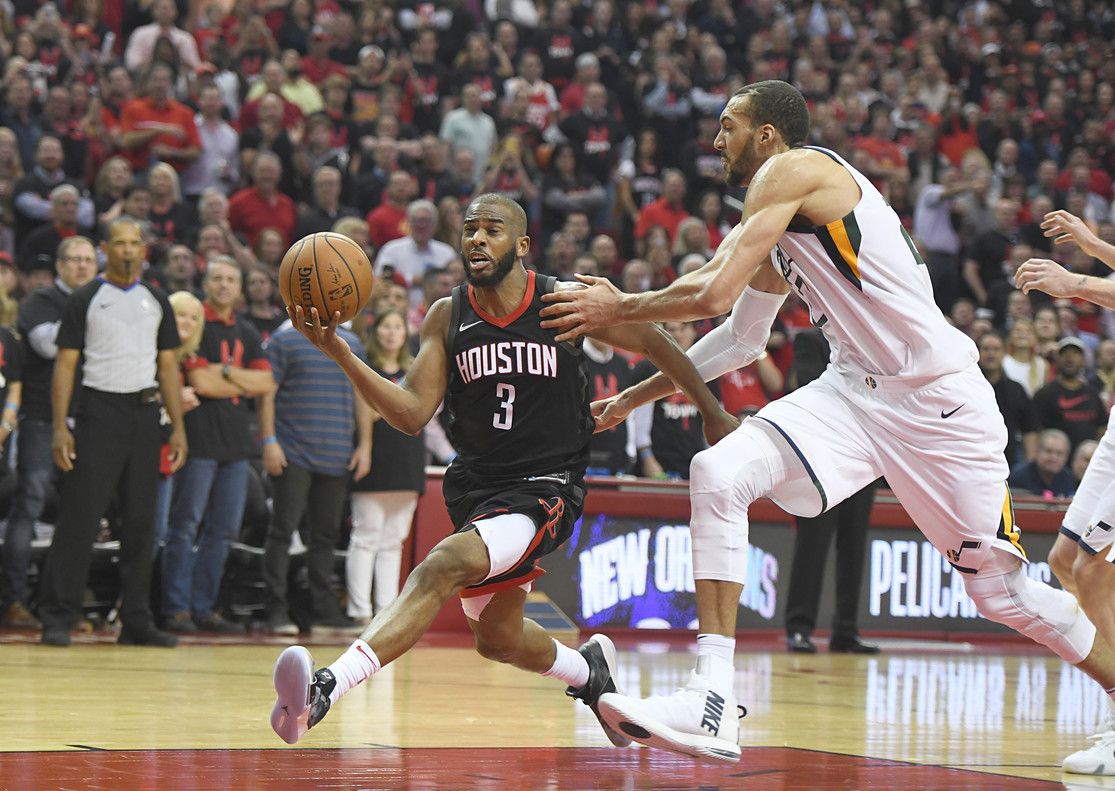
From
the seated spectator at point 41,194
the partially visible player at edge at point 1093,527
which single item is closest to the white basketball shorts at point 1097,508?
the partially visible player at edge at point 1093,527

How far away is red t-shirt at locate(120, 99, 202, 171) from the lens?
14.0m

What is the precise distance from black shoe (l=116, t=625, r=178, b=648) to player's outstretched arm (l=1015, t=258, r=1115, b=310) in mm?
6086

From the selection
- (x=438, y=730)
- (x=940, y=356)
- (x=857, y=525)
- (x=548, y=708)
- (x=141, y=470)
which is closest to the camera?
(x=940, y=356)

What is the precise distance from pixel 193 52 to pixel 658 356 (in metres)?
11.7

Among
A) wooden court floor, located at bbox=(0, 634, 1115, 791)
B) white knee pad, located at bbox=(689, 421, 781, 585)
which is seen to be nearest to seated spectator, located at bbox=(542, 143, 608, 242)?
wooden court floor, located at bbox=(0, 634, 1115, 791)

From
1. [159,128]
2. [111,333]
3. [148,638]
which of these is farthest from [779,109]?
[159,128]

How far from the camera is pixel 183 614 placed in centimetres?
1060

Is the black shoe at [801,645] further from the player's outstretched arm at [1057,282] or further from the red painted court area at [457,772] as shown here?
the player's outstretched arm at [1057,282]

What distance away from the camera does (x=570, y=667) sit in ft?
19.5

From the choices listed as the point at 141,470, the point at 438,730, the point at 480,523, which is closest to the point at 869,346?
the point at 480,523

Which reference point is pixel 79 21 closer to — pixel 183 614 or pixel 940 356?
pixel 183 614

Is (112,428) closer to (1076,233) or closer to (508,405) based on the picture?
(508,405)

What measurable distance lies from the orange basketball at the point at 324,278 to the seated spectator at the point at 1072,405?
9910 mm

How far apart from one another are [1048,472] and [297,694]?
1030 centimetres
